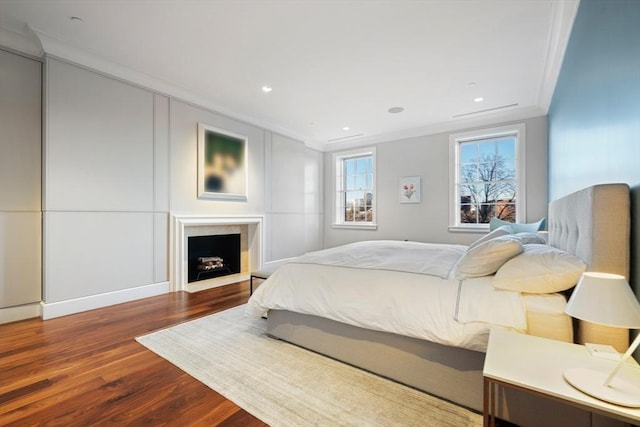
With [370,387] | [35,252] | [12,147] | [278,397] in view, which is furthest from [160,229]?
[370,387]

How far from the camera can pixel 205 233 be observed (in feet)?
14.9

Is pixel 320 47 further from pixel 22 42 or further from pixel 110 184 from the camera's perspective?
pixel 22 42

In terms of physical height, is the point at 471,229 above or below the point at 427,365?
above

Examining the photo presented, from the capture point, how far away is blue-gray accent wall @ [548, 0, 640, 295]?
1248 mm

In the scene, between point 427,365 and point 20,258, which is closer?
point 427,365

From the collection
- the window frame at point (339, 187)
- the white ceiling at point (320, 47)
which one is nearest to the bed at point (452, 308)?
the white ceiling at point (320, 47)

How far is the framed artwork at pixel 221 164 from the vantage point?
4.32 metres

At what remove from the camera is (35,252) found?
2.96 metres

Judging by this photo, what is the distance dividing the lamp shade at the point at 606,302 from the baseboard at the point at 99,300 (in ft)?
13.5

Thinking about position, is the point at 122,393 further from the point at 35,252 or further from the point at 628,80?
the point at 628,80

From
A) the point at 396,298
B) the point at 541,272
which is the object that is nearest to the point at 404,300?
the point at 396,298

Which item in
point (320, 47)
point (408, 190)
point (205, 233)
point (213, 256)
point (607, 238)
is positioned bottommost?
point (213, 256)

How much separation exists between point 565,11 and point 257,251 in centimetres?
486

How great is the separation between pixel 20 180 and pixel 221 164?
89.9 inches
